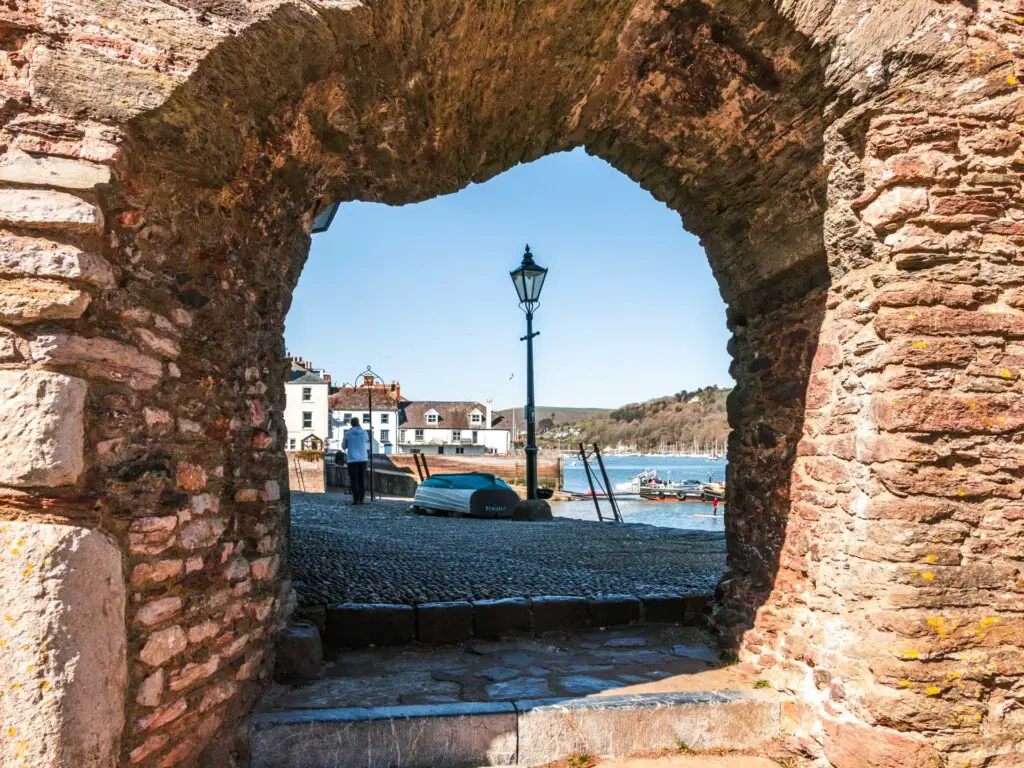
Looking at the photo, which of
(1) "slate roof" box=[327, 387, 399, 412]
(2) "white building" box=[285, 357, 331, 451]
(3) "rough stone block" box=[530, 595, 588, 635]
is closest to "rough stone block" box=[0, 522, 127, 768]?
(3) "rough stone block" box=[530, 595, 588, 635]

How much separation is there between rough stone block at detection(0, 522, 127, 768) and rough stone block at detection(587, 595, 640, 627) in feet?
10.0

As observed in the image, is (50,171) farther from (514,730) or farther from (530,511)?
(530,511)

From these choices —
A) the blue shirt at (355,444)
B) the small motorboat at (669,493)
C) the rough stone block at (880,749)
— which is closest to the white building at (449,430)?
the small motorboat at (669,493)

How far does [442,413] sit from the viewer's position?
56.0m

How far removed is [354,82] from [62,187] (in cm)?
131

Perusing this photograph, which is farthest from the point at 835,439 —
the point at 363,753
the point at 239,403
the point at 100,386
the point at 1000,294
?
the point at 100,386

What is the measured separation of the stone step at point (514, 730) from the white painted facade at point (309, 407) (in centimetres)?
4158

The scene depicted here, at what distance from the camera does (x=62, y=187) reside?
2283 mm

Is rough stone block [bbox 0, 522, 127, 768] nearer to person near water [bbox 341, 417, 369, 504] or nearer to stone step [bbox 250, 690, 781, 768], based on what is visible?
stone step [bbox 250, 690, 781, 768]

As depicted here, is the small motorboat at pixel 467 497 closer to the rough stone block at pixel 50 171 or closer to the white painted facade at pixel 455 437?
the rough stone block at pixel 50 171

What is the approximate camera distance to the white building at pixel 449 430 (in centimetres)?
5400

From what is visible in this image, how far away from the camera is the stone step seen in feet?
→ 9.79

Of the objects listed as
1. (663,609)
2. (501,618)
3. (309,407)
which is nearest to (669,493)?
(309,407)

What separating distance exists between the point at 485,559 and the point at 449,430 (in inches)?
1931
